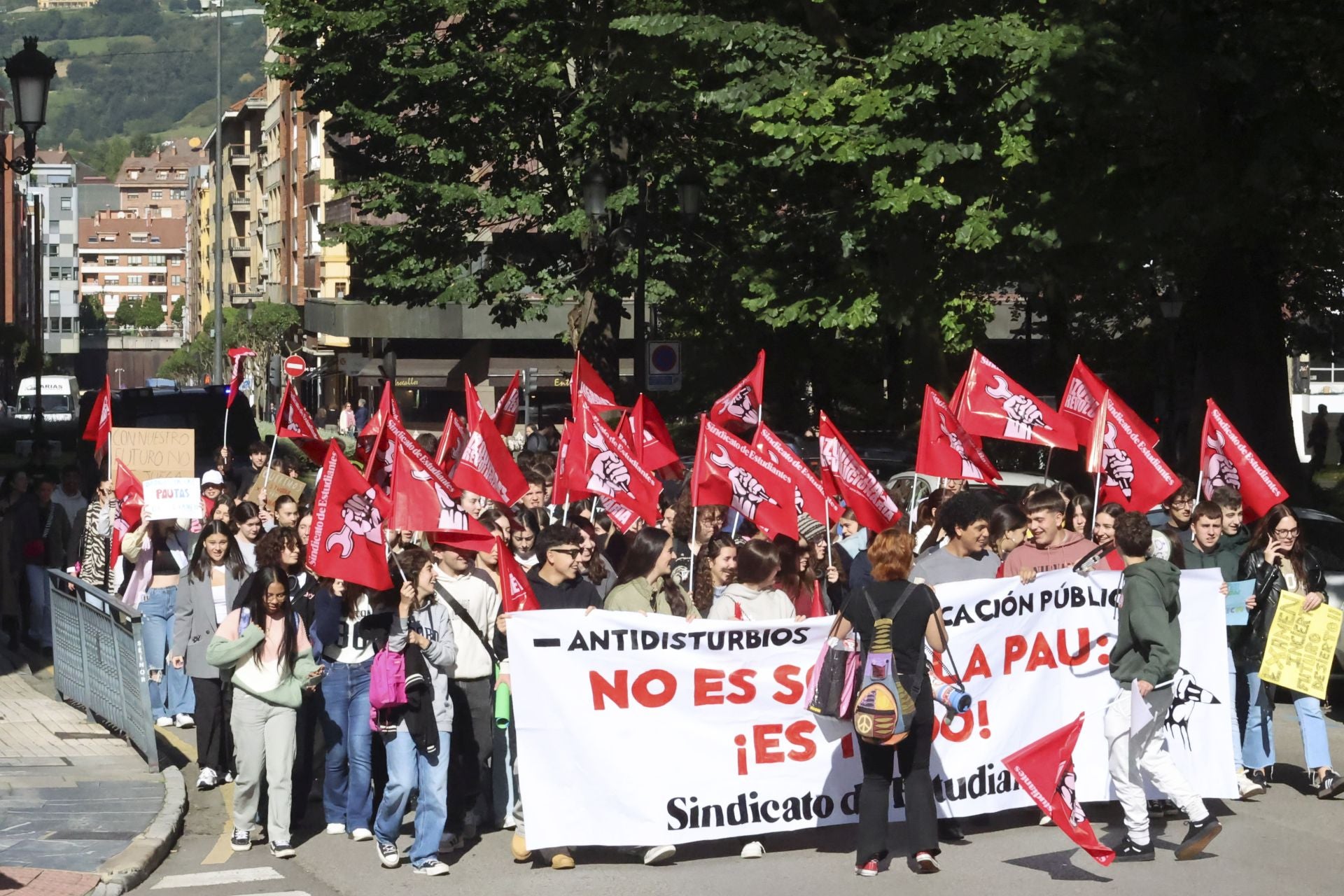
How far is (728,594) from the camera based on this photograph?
9062 millimetres

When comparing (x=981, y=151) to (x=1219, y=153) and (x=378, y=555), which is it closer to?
(x=1219, y=153)

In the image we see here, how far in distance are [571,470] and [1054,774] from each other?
17.3 feet

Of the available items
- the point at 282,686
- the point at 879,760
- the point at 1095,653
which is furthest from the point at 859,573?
the point at 282,686

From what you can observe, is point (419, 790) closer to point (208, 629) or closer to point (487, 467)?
point (208, 629)

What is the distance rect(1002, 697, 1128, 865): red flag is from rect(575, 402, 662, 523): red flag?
4.74 metres

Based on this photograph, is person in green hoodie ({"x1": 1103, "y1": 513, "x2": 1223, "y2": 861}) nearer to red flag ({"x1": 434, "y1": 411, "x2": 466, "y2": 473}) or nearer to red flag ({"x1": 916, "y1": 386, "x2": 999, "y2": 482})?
red flag ({"x1": 916, "y1": 386, "x2": 999, "y2": 482})

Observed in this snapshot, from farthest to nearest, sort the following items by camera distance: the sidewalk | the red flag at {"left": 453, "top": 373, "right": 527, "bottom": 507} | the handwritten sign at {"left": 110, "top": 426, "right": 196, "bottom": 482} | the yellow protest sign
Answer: the handwritten sign at {"left": 110, "top": 426, "right": 196, "bottom": 482}
the red flag at {"left": 453, "top": 373, "right": 527, "bottom": 507}
the yellow protest sign
the sidewalk

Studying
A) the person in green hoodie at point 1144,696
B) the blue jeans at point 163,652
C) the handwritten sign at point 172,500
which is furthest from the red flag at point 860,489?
the blue jeans at point 163,652

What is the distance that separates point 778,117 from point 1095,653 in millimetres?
12803

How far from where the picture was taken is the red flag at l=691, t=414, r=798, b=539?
10.8 metres

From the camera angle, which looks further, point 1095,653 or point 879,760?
point 1095,653

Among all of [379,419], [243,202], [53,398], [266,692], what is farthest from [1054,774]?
[243,202]

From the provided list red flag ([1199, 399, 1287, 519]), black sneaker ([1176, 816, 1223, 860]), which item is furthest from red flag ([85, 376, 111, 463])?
black sneaker ([1176, 816, 1223, 860])

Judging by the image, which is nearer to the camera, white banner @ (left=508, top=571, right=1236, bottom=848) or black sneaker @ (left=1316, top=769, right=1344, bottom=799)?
white banner @ (left=508, top=571, right=1236, bottom=848)
